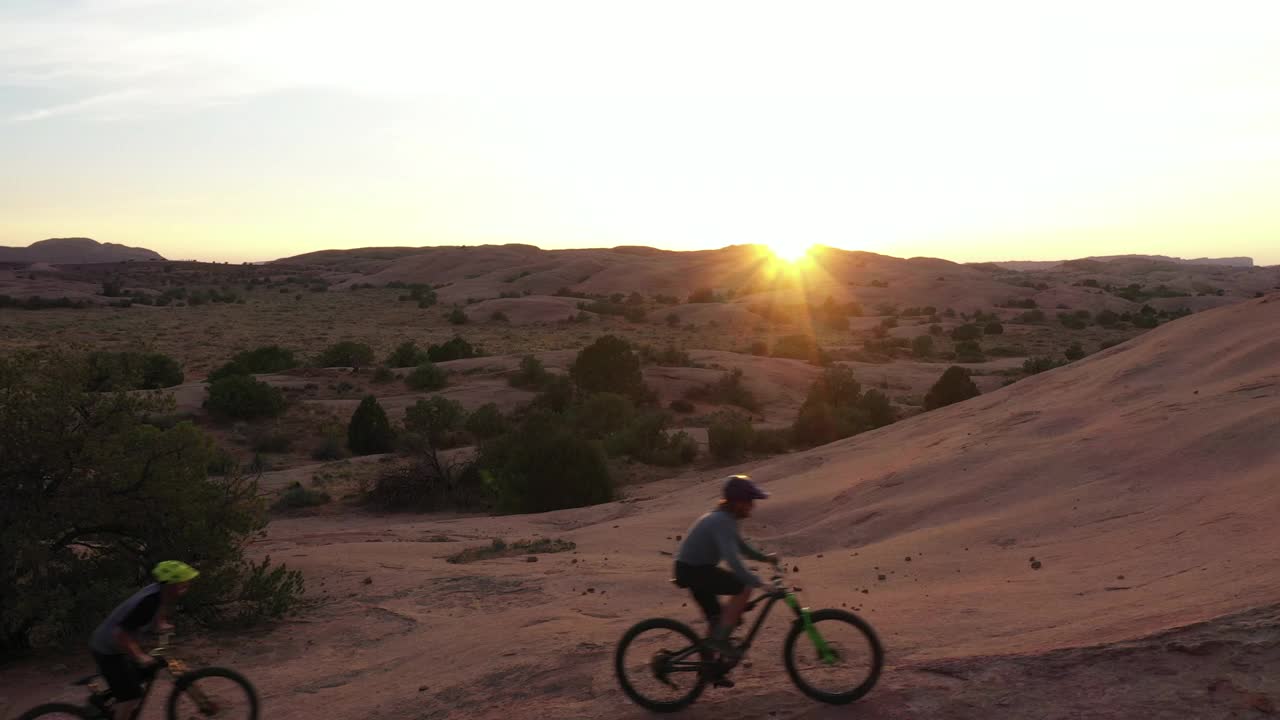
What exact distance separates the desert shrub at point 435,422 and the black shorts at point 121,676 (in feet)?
57.6

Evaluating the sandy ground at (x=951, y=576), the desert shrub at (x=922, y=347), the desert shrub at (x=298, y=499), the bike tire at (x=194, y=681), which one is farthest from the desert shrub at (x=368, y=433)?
the desert shrub at (x=922, y=347)

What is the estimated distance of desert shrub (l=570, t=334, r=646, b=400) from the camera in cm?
2881

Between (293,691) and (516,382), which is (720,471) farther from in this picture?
(293,691)

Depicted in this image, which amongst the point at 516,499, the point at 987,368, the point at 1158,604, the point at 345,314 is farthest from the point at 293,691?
the point at 345,314

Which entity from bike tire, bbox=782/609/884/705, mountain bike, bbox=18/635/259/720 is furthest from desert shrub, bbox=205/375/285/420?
bike tire, bbox=782/609/884/705

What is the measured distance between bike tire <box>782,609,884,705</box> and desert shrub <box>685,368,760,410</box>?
24.2 m

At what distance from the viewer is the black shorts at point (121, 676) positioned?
5.59m

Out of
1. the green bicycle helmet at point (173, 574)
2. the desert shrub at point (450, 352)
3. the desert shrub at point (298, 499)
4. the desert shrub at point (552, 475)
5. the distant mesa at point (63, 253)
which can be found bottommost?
the desert shrub at point (298, 499)

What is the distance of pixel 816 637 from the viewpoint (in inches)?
221

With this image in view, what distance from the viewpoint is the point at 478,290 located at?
282 feet

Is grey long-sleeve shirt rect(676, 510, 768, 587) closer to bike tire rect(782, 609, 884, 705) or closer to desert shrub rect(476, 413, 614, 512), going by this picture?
bike tire rect(782, 609, 884, 705)

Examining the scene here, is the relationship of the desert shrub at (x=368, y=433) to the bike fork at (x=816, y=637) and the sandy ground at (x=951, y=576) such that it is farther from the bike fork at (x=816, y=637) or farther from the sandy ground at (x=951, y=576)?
the bike fork at (x=816, y=637)

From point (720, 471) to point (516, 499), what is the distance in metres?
4.99

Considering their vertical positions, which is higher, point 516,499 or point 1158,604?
point 1158,604
